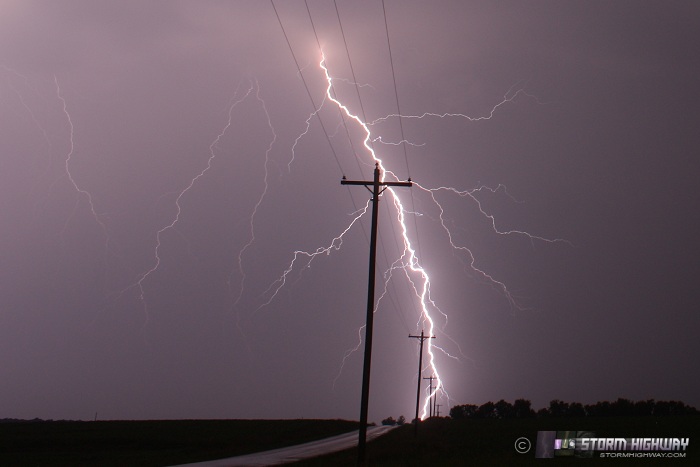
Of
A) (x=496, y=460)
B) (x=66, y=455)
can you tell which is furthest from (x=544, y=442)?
(x=66, y=455)

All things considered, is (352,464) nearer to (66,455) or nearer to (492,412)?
(66,455)

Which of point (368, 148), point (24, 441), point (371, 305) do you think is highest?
point (368, 148)

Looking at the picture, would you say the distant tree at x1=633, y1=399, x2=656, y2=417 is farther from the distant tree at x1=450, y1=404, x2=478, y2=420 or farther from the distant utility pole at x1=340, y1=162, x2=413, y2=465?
the distant utility pole at x1=340, y1=162, x2=413, y2=465

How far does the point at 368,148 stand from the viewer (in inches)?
1081

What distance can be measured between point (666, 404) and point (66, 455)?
109199 mm

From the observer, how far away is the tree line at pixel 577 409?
11700cm

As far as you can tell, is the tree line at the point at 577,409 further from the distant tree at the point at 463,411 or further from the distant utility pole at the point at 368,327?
the distant utility pole at the point at 368,327

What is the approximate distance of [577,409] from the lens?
131 metres

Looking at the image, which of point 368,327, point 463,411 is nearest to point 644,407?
point 463,411

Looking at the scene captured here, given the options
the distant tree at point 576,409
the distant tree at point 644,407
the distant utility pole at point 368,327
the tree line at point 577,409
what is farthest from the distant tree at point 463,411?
the distant utility pole at point 368,327

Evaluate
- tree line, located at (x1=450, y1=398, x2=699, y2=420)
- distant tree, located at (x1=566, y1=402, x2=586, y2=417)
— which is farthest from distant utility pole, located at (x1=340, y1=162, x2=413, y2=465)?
distant tree, located at (x1=566, y1=402, x2=586, y2=417)

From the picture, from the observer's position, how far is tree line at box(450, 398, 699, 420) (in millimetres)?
117000

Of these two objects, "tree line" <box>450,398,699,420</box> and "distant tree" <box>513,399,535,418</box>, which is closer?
"tree line" <box>450,398,699,420</box>

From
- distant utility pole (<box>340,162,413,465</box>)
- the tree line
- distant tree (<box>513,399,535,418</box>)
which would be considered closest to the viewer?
distant utility pole (<box>340,162,413,465</box>)
